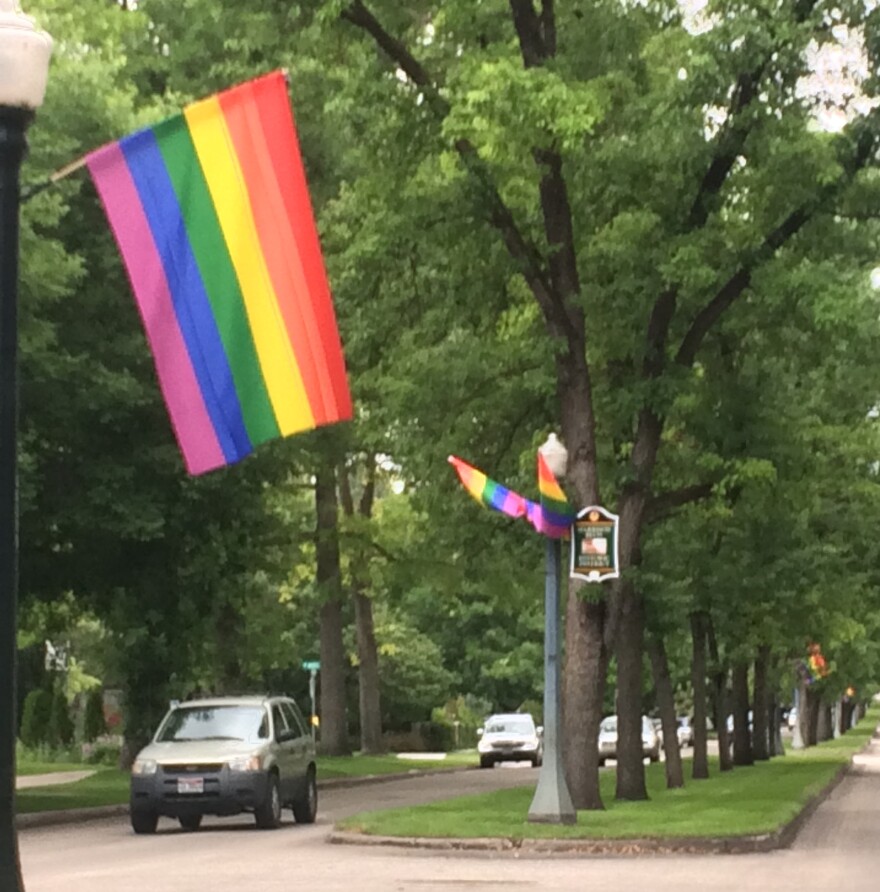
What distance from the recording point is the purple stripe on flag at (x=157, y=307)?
9961mm

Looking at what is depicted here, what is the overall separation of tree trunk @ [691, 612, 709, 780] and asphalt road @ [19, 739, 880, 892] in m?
12.3

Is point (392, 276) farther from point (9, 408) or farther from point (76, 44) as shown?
point (9, 408)

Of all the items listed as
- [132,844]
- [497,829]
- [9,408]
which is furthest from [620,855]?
[9,408]

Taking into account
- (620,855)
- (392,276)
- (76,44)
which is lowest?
(620,855)

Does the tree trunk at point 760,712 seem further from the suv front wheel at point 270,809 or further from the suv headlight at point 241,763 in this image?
the suv headlight at point 241,763

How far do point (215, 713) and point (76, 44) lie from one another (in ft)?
41.8

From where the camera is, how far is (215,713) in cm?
2505

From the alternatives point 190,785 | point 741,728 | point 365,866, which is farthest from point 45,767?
point 365,866

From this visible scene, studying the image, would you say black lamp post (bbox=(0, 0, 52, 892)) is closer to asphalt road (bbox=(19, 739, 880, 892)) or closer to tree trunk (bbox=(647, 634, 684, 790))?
asphalt road (bbox=(19, 739, 880, 892))

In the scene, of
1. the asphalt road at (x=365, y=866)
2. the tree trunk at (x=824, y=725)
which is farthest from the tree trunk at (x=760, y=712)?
the tree trunk at (x=824, y=725)

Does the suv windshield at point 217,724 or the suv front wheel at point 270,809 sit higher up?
the suv windshield at point 217,724

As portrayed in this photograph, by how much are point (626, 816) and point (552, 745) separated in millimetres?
1454

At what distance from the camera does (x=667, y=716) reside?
35250 millimetres

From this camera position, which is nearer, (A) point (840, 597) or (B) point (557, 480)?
(B) point (557, 480)
